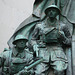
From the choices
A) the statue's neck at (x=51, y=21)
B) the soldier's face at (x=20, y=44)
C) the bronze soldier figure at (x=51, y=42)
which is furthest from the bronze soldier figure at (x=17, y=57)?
the statue's neck at (x=51, y=21)

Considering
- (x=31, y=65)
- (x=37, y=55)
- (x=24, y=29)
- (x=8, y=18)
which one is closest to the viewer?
(x=31, y=65)

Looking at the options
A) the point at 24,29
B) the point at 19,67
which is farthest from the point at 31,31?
the point at 19,67

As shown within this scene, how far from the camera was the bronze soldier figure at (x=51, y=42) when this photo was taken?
792 centimetres

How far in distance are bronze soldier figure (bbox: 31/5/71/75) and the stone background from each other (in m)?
1.57

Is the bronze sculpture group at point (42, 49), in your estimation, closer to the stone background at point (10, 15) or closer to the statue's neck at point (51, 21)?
the statue's neck at point (51, 21)

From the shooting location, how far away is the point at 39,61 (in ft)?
24.3

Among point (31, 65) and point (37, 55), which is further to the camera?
point (37, 55)

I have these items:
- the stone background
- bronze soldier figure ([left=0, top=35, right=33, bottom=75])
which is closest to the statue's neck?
bronze soldier figure ([left=0, top=35, right=33, bottom=75])

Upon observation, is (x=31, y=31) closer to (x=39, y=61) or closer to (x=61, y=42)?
(x=61, y=42)

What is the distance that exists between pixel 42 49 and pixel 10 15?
6.97ft

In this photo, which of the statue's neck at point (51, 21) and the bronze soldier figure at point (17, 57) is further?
the statue's neck at point (51, 21)

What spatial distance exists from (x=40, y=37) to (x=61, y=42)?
0.47 meters

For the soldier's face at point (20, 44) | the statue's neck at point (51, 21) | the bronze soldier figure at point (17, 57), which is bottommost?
the bronze soldier figure at point (17, 57)

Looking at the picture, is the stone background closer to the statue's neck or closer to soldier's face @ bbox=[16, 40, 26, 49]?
the statue's neck
